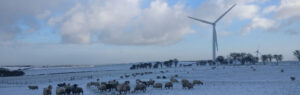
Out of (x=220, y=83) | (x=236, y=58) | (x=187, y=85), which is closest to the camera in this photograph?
(x=187, y=85)

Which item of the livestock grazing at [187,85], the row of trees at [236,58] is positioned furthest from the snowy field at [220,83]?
the row of trees at [236,58]

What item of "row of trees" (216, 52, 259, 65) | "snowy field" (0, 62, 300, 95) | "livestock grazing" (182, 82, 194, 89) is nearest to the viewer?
"snowy field" (0, 62, 300, 95)

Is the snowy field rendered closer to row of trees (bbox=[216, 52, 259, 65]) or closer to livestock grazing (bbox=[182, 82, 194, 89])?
livestock grazing (bbox=[182, 82, 194, 89])

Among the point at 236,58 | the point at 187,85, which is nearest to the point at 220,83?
the point at 187,85

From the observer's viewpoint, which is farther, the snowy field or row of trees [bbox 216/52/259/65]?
row of trees [bbox 216/52/259/65]

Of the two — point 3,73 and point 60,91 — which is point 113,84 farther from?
point 3,73

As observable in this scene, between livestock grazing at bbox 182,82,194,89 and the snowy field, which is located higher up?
livestock grazing at bbox 182,82,194,89

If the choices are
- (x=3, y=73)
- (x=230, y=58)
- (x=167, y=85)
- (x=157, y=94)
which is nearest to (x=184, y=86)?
(x=167, y=85)

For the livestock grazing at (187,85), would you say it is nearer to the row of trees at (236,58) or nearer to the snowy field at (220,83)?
the snowy field at (220,83)

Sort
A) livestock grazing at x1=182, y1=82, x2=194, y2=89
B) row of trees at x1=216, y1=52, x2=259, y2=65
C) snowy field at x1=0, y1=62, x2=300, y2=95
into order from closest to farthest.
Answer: snowy field at x1=0, y1=62, x2=300, y2=95
livestock grazing at x1=182, y1=82, x2=194, y2=89
row of trees at x1=216, y1=52, x2=259, y2=65

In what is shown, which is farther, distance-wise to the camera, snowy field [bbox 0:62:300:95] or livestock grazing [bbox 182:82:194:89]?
livestock grazing [bbox 182:82:194:89]

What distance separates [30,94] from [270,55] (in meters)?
150

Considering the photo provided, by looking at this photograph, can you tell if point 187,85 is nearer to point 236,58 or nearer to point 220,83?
point 220,83

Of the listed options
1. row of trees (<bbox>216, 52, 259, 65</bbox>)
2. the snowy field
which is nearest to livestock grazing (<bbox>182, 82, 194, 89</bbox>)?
the snowy field
